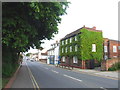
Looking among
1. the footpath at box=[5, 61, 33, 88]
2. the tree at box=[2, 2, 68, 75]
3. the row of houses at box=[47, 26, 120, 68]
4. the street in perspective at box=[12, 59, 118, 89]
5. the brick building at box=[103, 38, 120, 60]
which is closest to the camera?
the tree at box=[2, 2, 68, 75]

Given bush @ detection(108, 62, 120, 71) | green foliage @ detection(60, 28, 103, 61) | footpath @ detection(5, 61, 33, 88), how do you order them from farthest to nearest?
green foliage @ detection(60, 28, 103, 61), bush @ detection(108, 62, 120, 71), footpath @ detection(5, 61, 33, 88)

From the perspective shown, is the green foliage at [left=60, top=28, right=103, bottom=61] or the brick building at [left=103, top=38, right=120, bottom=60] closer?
the green foliage at [left=60, top=28, right=103, bottom=61]

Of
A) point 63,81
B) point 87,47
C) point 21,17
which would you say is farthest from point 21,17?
point 87,47

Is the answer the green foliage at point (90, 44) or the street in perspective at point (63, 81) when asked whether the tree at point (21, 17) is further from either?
the green foliage at point (90, 44)

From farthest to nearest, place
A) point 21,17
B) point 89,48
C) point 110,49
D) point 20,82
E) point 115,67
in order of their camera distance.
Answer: point 110,49
point 89,48
point 115,67
point 20,82
point 21,17

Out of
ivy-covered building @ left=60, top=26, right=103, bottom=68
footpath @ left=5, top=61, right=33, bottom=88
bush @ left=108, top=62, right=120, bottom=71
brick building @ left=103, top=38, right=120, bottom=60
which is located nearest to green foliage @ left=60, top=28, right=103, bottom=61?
ivy-covered building @ left=60, top=26, right=103, bottom=68

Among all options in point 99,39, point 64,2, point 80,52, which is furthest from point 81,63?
point 64,2

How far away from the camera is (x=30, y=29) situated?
1154 centimetres

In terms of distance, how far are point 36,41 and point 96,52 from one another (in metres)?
23.8

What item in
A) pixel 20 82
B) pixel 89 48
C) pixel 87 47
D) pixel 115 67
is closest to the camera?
pixel 20 82

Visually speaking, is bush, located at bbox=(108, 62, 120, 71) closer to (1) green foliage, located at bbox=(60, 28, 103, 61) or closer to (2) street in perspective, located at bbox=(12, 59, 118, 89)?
(1) green foliage, located at bbox=(60, 28, 103, 61)

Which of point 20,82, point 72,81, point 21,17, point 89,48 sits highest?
point 21,17

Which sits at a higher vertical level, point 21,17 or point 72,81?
point 21,17

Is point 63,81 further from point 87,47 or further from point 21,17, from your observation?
point 87,47
